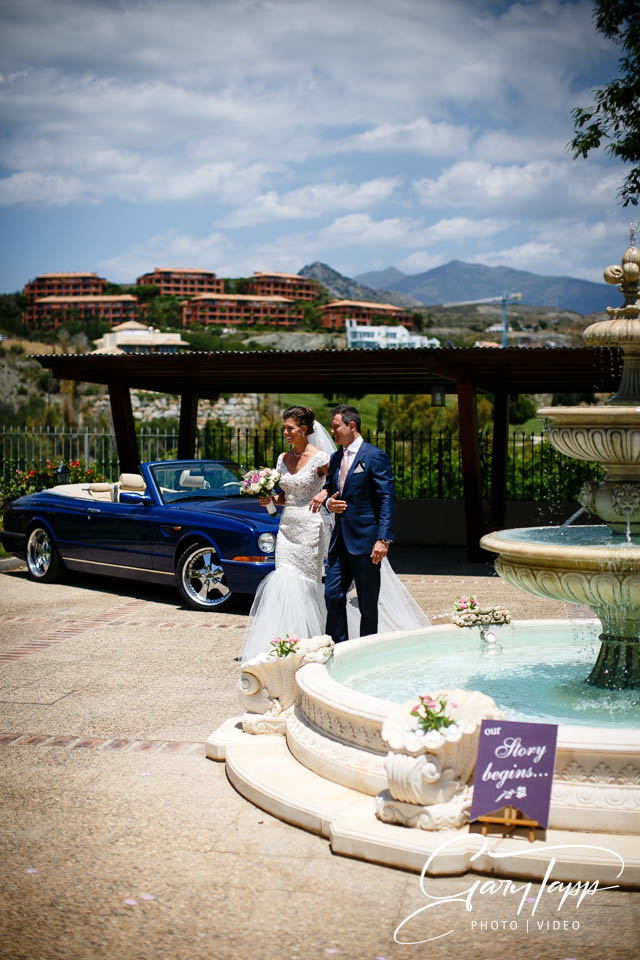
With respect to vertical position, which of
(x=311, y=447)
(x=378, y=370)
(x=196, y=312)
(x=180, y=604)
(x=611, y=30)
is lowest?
(x=180, y=604)

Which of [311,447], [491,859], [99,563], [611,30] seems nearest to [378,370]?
[99,563]

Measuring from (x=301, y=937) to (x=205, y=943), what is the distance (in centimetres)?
34

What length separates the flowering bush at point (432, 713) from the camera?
4289mm

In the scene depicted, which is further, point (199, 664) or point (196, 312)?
point (196, 312)

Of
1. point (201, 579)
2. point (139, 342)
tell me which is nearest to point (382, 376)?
point (201, 579)

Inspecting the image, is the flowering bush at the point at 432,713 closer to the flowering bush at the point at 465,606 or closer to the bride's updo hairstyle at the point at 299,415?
the flowering bush at the point at 465,606

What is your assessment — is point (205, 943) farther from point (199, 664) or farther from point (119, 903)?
point (199, 664)

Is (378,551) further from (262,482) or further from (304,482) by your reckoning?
(262,482)

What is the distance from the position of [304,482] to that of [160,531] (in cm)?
363

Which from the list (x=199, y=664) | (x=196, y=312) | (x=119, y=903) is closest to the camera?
(x=119, y=903)

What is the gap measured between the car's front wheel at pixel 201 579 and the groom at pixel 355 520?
3.50m

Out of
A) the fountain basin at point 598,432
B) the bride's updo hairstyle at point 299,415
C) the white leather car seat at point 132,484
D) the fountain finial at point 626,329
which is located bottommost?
the white leather car seat at point 132,484

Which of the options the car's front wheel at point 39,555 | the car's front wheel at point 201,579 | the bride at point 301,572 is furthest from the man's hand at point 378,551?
the car's front wheel at point 39,555

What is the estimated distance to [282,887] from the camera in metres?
3.84
